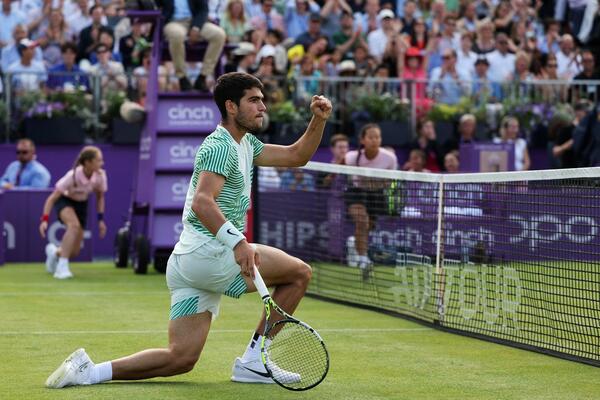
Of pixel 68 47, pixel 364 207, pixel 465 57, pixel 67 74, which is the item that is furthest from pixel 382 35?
pixel 364 207

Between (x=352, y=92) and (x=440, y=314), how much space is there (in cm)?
989

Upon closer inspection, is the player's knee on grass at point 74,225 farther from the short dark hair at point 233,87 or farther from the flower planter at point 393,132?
the short dark hair at point 233,87

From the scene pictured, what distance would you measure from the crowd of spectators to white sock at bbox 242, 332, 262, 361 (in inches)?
419

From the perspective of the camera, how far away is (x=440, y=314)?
11.7m

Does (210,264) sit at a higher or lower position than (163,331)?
higher

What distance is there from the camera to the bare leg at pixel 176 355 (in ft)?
26.0

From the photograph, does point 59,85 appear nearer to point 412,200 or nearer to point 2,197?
point 2,197

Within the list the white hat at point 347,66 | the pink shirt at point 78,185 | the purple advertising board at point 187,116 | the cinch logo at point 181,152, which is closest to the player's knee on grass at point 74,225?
the pink shirt at point 78,185

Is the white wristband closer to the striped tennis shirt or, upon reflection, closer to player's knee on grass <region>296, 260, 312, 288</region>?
the striped tennis shirt

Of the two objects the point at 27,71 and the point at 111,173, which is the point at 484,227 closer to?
the point at 111,173

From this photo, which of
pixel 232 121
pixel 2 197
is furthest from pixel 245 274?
pixel 2 197

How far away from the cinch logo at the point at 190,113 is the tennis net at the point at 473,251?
7.69 feet

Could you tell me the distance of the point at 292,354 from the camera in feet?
25.6

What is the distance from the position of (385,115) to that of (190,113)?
4574 mm
